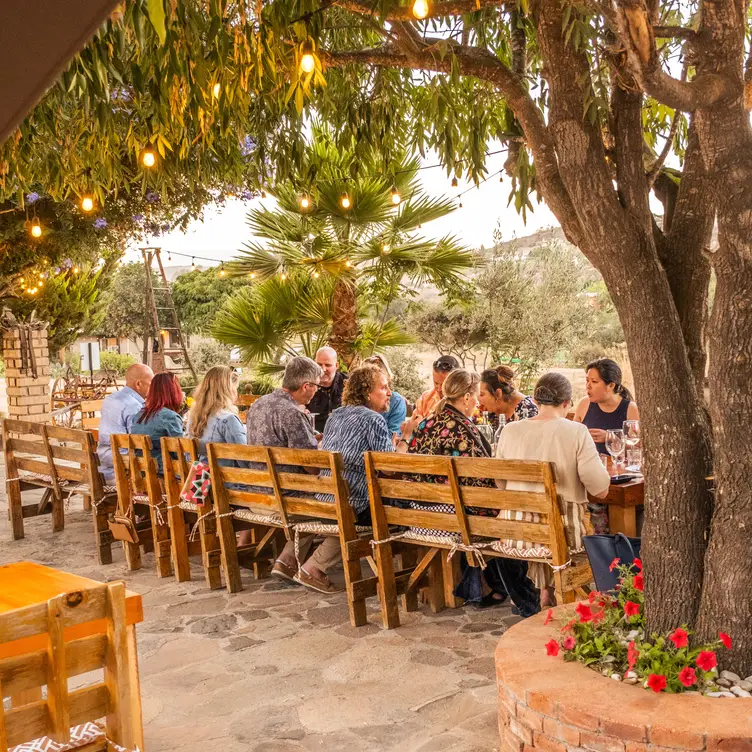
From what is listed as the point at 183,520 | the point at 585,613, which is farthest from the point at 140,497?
the point at 585,613

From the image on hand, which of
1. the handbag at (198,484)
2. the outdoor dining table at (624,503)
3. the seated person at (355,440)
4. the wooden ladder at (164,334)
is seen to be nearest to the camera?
the outdoor dining table at (624,503)

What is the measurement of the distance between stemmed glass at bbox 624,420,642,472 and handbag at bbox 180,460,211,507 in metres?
2.37

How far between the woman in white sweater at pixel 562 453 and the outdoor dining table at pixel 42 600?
1.85 meters

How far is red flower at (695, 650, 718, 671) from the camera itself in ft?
8.07

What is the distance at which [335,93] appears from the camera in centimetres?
482

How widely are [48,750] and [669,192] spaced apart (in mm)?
2681

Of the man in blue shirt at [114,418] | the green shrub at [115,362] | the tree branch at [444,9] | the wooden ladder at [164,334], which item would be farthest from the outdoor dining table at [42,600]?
the green shrub at [115,362]

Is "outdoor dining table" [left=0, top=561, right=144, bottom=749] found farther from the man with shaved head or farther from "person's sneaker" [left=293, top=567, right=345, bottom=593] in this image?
the man with shaved head

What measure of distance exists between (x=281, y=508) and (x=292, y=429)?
55 centimetres

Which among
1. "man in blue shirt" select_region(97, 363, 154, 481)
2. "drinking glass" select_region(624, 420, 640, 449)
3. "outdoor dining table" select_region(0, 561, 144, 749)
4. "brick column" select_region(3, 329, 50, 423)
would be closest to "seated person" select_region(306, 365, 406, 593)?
"drinking glass" select_region(624, 420, 640, 449)

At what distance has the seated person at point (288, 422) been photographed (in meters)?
5.00

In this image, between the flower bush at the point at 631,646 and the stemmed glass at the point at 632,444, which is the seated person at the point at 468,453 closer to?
the stemmed glass at the point at 632,444

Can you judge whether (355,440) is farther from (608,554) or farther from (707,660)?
(707,660)

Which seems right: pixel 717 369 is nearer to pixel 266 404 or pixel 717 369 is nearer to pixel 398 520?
pixel 398 520
